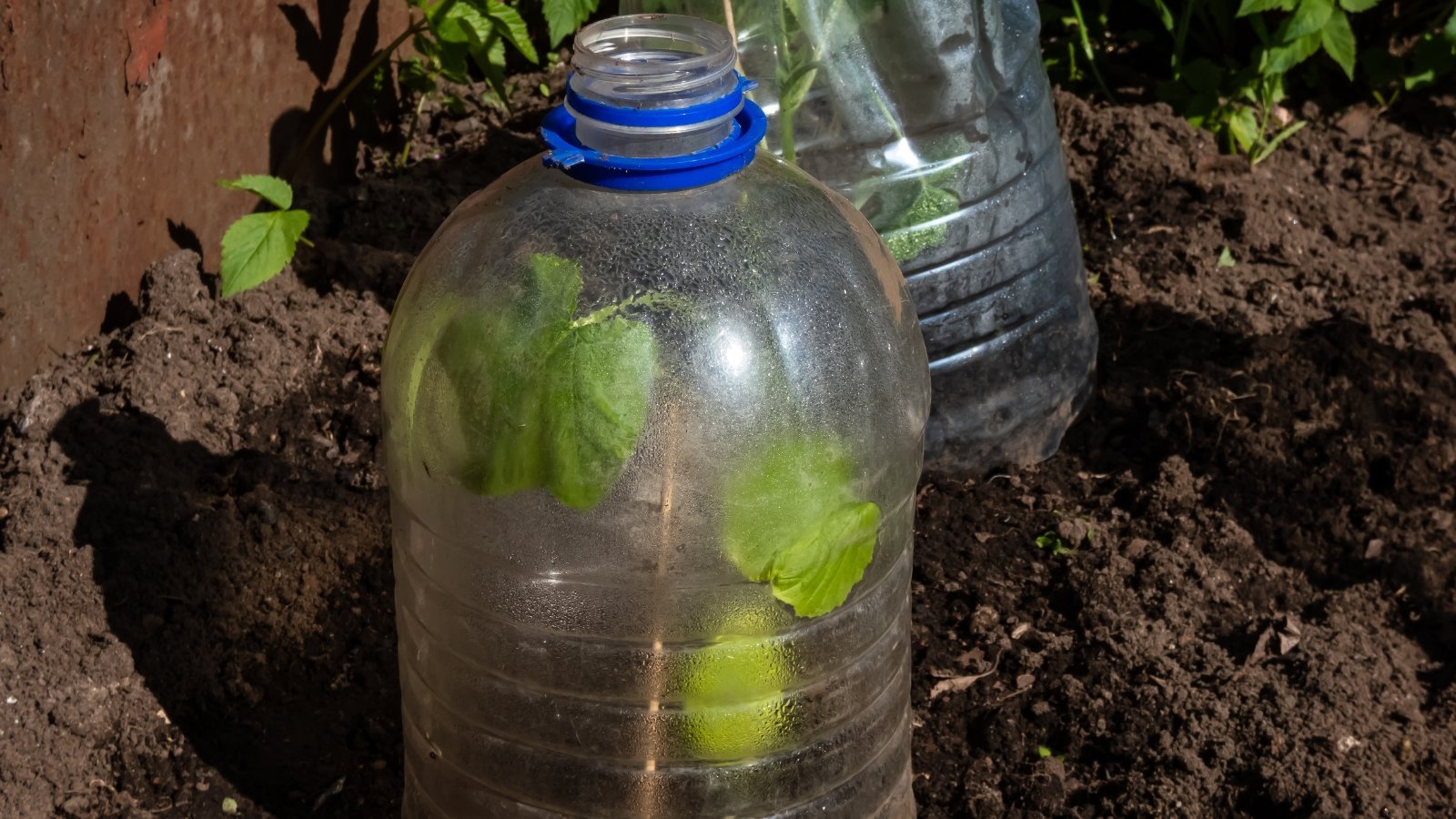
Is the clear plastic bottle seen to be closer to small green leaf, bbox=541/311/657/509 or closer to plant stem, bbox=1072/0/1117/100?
small green leaf, bbox=541/311/657/509

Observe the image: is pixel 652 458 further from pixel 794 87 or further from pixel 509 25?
pixel 509 25

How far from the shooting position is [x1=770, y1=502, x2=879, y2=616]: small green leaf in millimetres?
1754

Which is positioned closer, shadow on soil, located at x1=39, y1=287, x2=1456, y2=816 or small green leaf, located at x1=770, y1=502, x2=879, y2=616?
small green leaf, located at x1=770, y1=502, x2=879, y2=616

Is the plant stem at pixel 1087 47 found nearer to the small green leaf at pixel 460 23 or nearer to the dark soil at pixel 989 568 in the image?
the dark soil at pixel 989 568

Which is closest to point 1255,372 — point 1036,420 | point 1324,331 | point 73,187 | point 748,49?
point 1324,331

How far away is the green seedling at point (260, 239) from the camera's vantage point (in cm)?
274

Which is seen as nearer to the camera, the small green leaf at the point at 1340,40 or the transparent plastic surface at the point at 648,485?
the transparent plastic surface at the point at 648,485

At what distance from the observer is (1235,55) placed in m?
3.93

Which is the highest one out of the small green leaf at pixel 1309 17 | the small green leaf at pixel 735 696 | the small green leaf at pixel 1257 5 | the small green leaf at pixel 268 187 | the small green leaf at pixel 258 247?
the small green leaf at pixel 268 187

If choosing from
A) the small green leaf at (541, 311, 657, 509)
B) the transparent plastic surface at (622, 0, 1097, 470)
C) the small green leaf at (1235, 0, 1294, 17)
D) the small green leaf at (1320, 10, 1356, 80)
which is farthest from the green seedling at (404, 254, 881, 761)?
Result: the small green leaf at (1320, 10, 1356, 80)

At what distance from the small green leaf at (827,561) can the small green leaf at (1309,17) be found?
223 centimetres

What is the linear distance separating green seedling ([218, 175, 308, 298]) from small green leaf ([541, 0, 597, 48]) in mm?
601

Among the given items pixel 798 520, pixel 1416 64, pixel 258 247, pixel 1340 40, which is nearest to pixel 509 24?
pixel 258 247

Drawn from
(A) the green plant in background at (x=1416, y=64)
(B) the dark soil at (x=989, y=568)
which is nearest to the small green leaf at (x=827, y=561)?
(B) the dark soil at (x=989, y=568)
